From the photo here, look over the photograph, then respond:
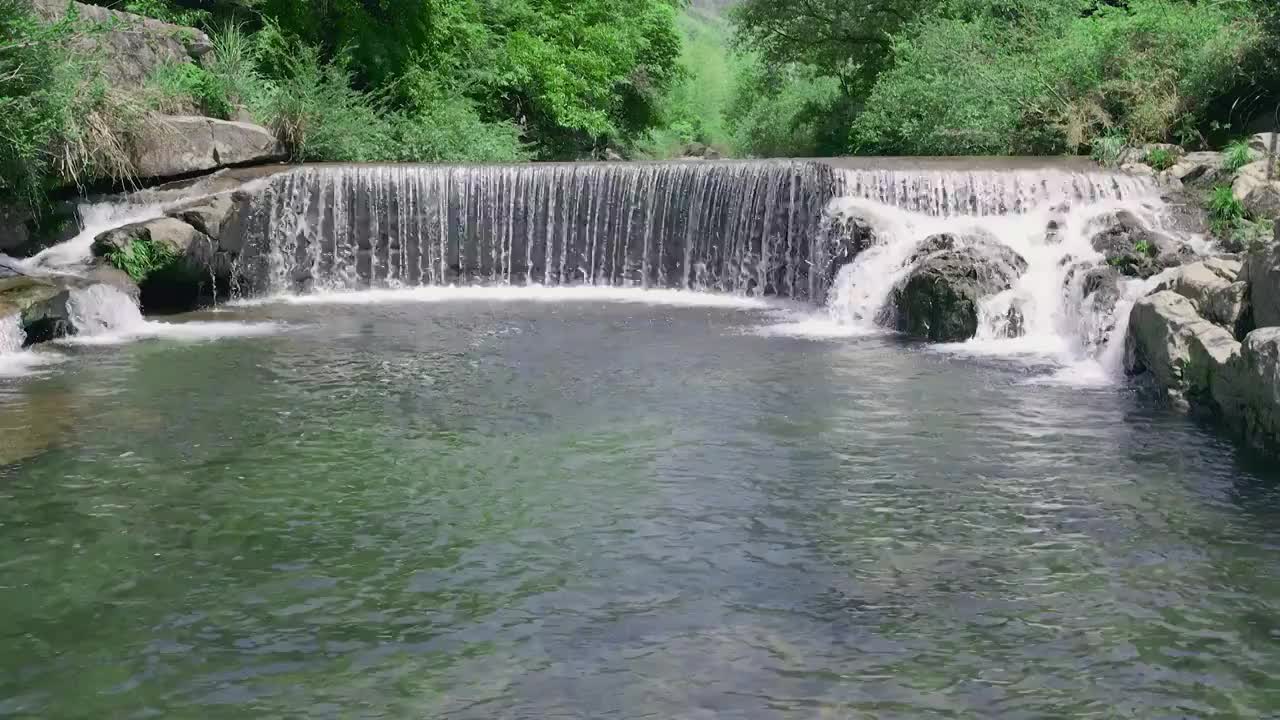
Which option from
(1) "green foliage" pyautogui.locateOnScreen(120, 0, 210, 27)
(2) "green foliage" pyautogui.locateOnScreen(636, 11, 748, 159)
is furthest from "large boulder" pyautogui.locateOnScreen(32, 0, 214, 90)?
(2) "green foliage" pyautogui.locateOnScreen(636, 11, 748, 159)

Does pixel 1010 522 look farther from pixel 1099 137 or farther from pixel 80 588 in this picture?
pixel 1099 137

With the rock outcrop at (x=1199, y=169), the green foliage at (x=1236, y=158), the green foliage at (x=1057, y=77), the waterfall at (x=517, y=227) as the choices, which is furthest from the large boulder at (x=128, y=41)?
the green foliage at (x=1236, y=158)

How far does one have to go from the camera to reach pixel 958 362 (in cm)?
1166

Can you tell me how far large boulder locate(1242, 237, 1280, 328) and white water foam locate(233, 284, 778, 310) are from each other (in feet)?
22.7

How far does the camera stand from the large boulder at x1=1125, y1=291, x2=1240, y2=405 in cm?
922

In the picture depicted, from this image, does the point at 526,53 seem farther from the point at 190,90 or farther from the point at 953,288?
the point at 953,288

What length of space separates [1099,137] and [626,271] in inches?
255

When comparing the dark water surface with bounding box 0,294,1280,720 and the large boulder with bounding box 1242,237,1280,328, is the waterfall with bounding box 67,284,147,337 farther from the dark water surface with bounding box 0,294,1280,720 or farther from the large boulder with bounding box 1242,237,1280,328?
the large boulder with bounding box 1242,237,1280,328

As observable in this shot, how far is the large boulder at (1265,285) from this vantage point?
889 cm

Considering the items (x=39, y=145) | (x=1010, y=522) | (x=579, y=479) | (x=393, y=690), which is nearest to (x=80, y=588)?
(x=393, y=690)

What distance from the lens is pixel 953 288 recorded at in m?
13.0

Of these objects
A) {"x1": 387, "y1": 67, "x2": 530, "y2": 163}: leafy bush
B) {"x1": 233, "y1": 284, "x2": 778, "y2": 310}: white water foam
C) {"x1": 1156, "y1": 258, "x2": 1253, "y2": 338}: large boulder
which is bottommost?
{"x1": 233, "y1": 284, "x2": 778, "y2": 310}: white water foam

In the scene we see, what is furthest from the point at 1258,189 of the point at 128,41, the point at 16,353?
the point at 128,41

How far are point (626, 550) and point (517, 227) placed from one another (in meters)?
11.9
